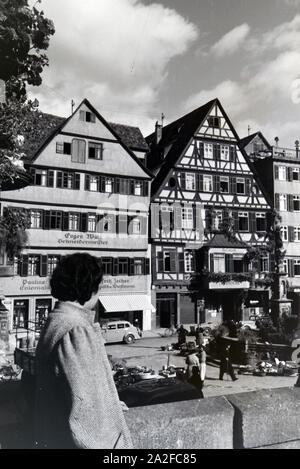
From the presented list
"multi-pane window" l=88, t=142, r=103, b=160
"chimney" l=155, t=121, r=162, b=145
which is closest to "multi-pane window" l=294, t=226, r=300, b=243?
"chimney" l=155, t=121, r=162, b=145

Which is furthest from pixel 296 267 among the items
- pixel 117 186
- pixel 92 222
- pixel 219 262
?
pixel 92 222

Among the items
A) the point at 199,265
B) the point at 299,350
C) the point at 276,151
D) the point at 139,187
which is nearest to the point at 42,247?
the point at 139,187

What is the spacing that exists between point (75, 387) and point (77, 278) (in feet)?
1.73

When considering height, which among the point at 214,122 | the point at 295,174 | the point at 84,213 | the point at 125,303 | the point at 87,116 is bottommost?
the point at 125,303

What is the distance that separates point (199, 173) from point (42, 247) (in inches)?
444

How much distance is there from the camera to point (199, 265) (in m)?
26.5

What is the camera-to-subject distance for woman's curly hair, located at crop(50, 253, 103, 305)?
6.53ft

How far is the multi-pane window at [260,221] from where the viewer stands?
28.6m

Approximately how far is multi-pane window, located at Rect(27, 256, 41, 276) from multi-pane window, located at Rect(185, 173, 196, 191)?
10517 mm

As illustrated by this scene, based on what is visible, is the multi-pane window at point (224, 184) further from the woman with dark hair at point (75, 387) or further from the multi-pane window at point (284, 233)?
the woman with dark hair at point (75, 387)

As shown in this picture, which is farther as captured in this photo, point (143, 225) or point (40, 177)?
point (143, 225)

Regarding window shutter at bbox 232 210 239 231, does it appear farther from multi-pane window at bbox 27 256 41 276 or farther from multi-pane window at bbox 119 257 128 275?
multi-pane window at bbox 27 256 41 276

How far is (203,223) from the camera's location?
26594 millimetres

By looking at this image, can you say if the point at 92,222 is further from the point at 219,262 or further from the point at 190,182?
the point at 219,262
